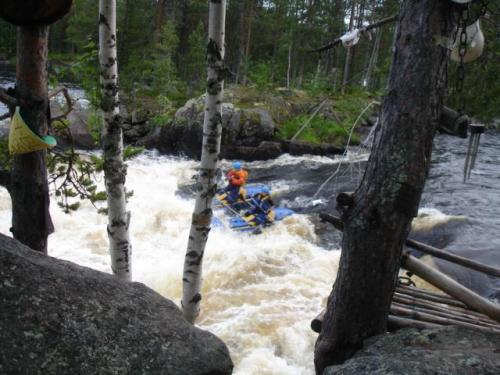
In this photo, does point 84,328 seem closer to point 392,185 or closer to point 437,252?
point 392,185

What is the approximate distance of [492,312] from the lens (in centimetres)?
361

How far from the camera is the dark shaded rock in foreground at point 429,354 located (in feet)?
8.94

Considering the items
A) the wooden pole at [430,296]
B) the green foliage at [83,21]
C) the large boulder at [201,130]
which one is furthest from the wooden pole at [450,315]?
the green foliage at [83,21]

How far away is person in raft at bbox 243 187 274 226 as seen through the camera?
11.0 m

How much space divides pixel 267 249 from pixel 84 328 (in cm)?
780

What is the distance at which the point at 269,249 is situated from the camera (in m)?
9.95

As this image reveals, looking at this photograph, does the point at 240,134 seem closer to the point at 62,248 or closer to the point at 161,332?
the point at 62,248

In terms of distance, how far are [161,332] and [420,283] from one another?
6.60 metres

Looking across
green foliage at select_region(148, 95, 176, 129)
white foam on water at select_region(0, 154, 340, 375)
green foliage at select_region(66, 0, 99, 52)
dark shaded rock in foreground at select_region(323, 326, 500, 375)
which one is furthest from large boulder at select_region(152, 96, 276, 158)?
green foliage at select_region(66, 0, 99, 52)

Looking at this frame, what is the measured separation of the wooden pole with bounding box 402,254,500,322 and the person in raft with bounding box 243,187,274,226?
7.21 metres

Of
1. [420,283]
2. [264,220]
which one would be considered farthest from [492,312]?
[264,220]

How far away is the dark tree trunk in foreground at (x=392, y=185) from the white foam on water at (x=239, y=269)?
9.16 feet

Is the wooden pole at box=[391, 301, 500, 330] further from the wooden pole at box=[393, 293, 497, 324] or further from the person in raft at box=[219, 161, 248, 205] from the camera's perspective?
the person in raft at box=[219, 161, 248, 205]

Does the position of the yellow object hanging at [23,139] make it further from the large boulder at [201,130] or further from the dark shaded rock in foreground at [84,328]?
the large boulder at [201,130]
